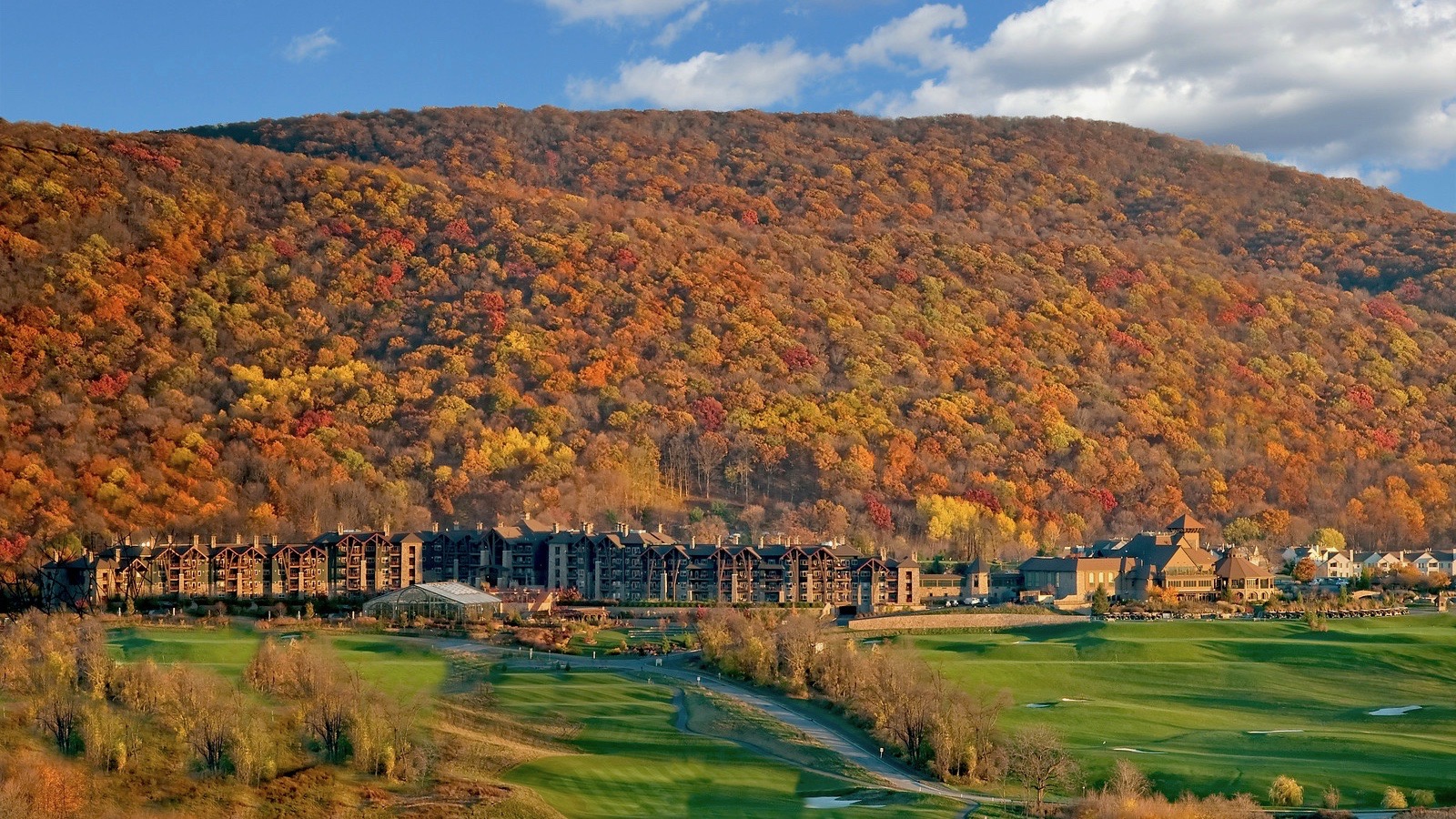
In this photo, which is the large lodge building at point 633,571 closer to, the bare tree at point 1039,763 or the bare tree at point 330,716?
the bare tree at point 330,716

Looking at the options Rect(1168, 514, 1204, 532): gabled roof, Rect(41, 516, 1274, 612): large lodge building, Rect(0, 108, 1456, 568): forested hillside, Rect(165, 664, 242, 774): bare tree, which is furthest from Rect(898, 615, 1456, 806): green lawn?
Rect(0, 108, 1456, 568): forested hillside

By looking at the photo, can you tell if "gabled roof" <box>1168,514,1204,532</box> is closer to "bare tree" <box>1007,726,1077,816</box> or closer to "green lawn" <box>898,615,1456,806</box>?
"green lawn" <box>898,615,1456,806</box>

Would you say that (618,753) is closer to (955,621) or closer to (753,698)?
(753,698)

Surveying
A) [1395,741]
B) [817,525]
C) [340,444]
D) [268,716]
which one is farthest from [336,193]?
[1395,741]

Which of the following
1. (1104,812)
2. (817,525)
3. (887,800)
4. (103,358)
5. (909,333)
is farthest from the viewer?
(909,333)

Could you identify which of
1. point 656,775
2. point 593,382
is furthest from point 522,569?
point 656,775

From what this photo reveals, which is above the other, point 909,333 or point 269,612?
point 909,333

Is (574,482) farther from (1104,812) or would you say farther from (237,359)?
(1104,812)
